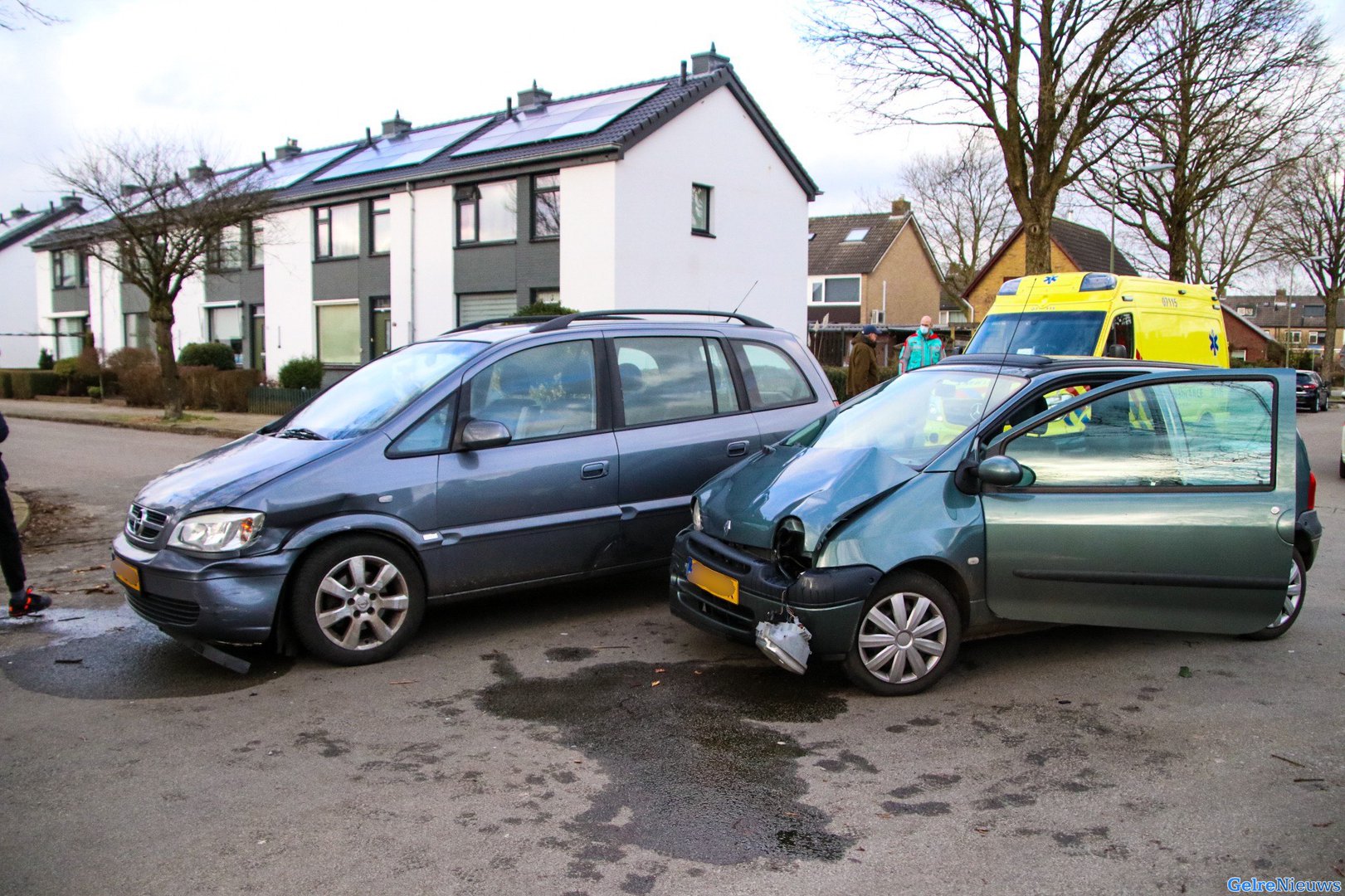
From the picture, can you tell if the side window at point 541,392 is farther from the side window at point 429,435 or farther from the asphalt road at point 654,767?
the asphalt road at point 654,767

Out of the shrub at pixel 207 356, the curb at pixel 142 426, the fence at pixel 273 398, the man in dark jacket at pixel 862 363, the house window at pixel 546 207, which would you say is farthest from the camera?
the shrub at pixel 207 356

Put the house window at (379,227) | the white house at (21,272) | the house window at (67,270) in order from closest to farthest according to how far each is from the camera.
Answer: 1. the house window at (379,227)
2. the house window at (67,270)
3. the white house at (21,272)

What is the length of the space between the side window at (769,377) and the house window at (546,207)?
17.6m

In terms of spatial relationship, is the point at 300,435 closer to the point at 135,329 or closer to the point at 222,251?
the point at 222,251

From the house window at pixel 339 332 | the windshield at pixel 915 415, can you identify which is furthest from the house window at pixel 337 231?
the windshield at pixel 915 415

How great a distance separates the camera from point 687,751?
→ 14.1 feet

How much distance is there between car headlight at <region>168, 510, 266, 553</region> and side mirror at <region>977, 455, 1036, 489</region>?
353 centimetres

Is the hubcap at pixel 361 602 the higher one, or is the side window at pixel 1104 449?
the side window at pixel 1104 449

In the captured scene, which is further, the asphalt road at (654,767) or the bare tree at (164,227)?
the bare tree at (164,227)

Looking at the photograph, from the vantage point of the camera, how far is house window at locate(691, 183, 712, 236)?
2503 cm

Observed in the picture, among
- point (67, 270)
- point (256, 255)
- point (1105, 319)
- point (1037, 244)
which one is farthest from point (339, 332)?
point (1105, 319)

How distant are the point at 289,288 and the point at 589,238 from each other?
38.9ft

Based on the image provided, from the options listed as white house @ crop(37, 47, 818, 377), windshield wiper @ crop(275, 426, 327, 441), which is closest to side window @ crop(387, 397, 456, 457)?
windshield wiper @ crop(275, 426, 327, 441)

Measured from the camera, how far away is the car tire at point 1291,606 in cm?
582
